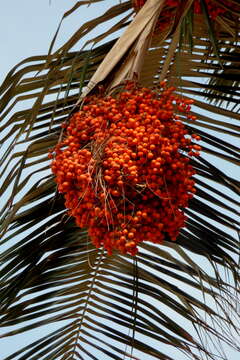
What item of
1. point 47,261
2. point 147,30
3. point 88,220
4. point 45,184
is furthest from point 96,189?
point 47,261

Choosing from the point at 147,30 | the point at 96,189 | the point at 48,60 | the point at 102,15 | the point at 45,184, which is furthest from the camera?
the point at 45,184

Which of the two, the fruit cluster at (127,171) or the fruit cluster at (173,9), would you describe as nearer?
the fruit cluster at (127,171)

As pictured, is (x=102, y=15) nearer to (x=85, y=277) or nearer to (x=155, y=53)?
(x=155, y=53)

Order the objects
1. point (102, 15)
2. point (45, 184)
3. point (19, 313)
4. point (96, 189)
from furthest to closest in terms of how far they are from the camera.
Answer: point (19, 313) → point (45, 184) → point (102, 15) → point (96, 189)

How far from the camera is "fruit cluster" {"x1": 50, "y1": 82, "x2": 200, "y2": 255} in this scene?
1.38m

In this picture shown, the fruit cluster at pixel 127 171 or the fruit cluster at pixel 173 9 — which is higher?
the fruit cluster at pixel 173 9

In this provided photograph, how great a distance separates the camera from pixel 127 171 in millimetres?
1359

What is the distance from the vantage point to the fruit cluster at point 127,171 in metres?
1.38

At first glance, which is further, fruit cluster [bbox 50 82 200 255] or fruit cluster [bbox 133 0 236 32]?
fruit cluster [bbox 133 0 236 32]

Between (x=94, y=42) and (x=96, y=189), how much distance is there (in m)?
0.91

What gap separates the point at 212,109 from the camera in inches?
96.1

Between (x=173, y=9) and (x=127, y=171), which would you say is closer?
(x=127, y=171)

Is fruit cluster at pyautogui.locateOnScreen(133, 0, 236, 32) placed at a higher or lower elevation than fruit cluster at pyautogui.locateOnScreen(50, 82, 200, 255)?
higher

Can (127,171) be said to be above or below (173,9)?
below
